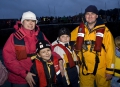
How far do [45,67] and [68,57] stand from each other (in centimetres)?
88

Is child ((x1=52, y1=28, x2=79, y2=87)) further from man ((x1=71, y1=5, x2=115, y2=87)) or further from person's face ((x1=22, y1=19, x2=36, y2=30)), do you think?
person's face ((x1=22, y1=19, x2=36, y2=30))

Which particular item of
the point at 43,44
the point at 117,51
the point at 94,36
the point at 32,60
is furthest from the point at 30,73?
the point at 117,51

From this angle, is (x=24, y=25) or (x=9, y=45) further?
(x=24, y=25)

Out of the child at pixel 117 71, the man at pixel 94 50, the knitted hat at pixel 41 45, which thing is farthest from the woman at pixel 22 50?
the child at pixel 117 71

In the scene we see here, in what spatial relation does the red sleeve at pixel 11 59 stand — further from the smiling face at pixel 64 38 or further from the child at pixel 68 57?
the smiling face at pixel 64 38

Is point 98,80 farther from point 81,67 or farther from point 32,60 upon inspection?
point 32,60

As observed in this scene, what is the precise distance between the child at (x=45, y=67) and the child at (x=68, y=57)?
1.74 feet

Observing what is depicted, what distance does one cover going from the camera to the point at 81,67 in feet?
15.5

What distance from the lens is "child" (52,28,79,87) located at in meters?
4.40

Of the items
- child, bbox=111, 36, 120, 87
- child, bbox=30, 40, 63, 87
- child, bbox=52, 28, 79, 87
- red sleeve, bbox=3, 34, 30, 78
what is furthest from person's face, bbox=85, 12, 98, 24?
red sleeve, bbox=3, 34, 30, 78

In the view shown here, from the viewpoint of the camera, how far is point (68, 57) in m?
4.39

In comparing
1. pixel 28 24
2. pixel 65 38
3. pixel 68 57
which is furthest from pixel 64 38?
pixel 28 24

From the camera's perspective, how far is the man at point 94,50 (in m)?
4.36

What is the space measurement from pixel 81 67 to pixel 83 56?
1.08ft
